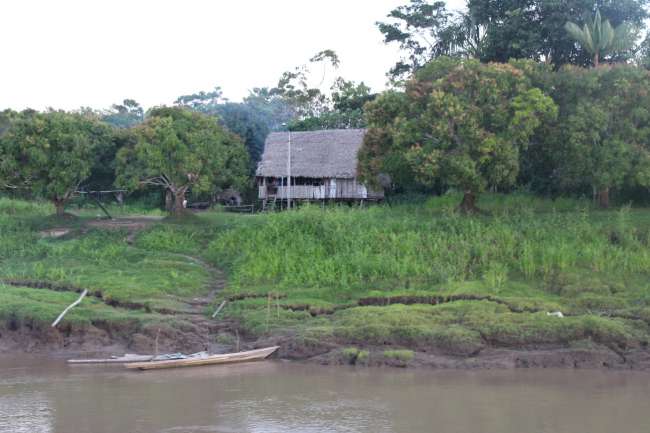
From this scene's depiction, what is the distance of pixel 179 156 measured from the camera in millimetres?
25781

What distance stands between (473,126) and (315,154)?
36.4ft

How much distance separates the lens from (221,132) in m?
28.1

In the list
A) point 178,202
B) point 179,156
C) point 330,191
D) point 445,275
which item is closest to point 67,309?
point 179,156

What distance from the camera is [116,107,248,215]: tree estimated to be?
25.9 m

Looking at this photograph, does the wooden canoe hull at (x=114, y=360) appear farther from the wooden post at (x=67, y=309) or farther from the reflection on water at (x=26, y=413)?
the reflection on water at (x=26, y=413)

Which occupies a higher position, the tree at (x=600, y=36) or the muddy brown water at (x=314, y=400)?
the tree at (x=600, y=36)

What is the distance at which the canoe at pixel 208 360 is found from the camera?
15758mm

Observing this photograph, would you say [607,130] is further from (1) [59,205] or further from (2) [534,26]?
(1) [59,205]

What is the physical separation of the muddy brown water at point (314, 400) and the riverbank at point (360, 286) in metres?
0.90

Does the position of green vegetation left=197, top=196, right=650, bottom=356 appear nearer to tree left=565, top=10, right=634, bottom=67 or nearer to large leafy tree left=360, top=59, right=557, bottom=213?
large leafy tree left=360, top=59, right=557, bottom=213

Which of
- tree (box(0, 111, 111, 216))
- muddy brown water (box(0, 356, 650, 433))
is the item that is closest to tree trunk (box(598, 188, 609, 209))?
muddy brown water (box(0, 356, 650, 433))

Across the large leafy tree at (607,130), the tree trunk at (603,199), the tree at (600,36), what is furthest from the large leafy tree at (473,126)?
the tree at (600,36)

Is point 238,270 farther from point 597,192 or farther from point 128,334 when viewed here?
point 597,192

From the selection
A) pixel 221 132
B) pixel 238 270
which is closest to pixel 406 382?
pixel 238 270
